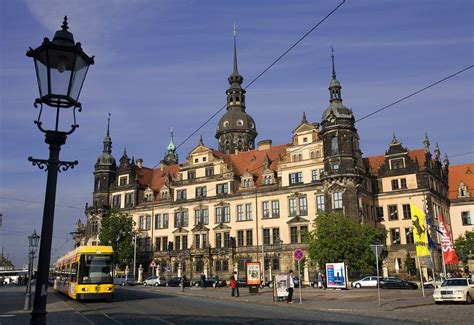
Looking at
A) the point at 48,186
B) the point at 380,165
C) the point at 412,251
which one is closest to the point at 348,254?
the point at 412,251

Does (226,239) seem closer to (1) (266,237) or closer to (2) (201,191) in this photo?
(1) (266,237)

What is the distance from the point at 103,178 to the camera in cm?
8200

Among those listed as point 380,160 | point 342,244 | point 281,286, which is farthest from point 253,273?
point 380,160

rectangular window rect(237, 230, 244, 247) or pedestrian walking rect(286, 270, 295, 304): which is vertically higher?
rectangular window rect(237, 230, 244, 247)

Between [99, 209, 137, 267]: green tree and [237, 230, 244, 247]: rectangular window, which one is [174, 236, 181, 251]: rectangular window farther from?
[237, 230, 244, 247]: rectangular window

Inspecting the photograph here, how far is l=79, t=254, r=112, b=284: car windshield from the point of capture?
1056 inches

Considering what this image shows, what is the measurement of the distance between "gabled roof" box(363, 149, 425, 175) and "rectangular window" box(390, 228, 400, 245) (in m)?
8.53

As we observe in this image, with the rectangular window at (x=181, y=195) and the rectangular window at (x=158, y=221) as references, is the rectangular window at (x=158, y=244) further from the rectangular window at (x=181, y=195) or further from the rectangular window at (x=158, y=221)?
the rectangular window at (x=181, y=195)

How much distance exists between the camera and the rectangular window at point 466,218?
72.8 metres

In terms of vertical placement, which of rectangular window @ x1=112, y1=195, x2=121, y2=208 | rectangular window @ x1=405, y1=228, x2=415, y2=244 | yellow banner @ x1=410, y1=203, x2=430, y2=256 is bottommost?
yellow banner @ x1=410, y1=203, x2=430, y2=256

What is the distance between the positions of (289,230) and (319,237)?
13.3m

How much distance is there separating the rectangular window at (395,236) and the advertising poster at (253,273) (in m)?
31.3

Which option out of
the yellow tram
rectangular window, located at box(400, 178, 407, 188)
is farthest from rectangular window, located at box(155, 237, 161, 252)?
the yellow tram

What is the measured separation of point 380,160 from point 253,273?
39.7 m
